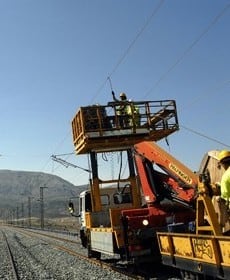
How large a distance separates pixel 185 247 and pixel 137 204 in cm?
873

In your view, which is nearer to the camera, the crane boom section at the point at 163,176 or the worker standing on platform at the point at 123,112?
the crane boom section at the point at 163,176

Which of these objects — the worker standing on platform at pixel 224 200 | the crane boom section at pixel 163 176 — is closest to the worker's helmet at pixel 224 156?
the worker standing on platform at pixel 224 200

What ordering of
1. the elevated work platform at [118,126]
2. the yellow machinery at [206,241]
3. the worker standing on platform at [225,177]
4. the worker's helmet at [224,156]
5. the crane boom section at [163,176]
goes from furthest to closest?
the elevated work platform at [118,126] → the crane boom section at [163,176] → the worker's helmet at [224,156] → the worker standing on platform at [225,177] → the yellow machinery at [206,241]

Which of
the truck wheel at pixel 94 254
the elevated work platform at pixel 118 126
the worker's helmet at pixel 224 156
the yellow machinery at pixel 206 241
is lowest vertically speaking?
the yellow machinery at pixel 206 241

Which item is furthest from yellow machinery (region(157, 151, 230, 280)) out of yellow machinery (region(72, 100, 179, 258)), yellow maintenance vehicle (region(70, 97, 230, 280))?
yellow machinery (region(72, 100, 179, 258))

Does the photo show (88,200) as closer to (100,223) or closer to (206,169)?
(100,223)

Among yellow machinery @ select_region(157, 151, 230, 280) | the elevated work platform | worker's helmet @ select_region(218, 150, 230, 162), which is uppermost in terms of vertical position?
the elevated work platform

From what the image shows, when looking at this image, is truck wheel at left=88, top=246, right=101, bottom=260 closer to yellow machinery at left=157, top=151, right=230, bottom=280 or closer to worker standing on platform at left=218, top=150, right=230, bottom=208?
yellow machinery at left=157, top=151, right=230, bottom=280

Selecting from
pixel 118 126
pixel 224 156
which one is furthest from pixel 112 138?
pixel 224 156

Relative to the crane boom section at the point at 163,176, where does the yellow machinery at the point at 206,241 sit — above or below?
below

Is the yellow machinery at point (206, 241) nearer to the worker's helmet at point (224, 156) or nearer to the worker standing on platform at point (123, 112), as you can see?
the worker's helmet at point (224, 156)

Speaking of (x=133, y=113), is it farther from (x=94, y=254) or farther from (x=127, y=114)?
(x=94, y=254)

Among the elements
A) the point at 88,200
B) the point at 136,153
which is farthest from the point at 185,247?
the point at 88,200

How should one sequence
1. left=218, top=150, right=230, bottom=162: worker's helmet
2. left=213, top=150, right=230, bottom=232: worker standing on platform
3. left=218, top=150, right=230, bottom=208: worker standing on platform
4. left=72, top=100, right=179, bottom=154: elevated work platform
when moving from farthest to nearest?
left=72, top=100, right=179, bottom=154: elevated work platform
left=218, top=150, right=230, bottom=162: worker's helmet
left=213, top=150, right=230, bottom=232: worker standing on platform
left=218, top=150, right=230, bottom=208: worker standing on platform
